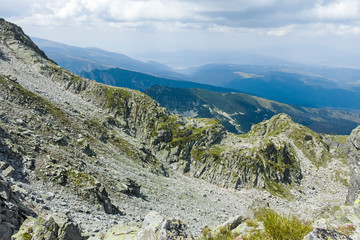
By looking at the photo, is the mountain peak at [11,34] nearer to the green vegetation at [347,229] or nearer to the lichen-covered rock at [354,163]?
the green vegetation at [347,229]

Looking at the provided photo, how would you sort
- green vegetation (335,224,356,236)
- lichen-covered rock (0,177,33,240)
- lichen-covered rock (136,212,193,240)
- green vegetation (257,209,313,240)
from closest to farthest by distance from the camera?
1. green vegetation (257,209,313,240)
2. green vegetation (335,224,356,236)
3. lichen-covered rock (0,177,33,240)
4. lichen-covered rock (136,212,193,240)

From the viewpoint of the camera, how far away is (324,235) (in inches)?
357

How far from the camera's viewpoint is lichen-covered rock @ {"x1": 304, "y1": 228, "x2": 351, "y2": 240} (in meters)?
8.95

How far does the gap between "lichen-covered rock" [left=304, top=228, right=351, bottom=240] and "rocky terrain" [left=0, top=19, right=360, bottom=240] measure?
95 centimetres

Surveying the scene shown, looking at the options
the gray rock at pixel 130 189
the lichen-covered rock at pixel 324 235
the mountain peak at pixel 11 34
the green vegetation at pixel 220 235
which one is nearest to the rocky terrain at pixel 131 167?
the gray rock at pixel 130 189

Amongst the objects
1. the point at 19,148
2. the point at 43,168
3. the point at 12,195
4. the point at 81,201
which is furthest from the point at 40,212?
the point at 19,148

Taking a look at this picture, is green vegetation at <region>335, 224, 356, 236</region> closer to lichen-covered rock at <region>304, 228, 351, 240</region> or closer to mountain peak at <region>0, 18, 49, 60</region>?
lichen-covered rock at <region>304, 228, 351, 240</region>

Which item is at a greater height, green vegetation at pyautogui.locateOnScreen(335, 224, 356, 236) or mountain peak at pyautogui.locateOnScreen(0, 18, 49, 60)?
mountain peak at pyautogui.locateOnScreen(0, 18, 49, 60)

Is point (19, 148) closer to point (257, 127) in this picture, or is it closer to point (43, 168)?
point (43, 168)

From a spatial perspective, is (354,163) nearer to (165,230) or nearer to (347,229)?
(347,229)

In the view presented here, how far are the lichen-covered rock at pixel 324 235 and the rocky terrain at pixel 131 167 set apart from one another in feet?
3.13

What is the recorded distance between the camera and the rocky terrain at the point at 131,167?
17.6 m

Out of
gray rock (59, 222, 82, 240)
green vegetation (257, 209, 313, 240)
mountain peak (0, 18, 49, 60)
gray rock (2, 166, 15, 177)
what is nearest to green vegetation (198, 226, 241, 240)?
green vegetation (257, 209, 313, 240)

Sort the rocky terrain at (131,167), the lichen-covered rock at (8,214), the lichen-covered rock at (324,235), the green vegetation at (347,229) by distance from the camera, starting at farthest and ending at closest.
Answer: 1. the rocky terrain at (131,167)
2. the lichen-covered rock at (8,214)
3. the green vegetation at (347,229)
4. the lichen-covered rock at (324,235)
